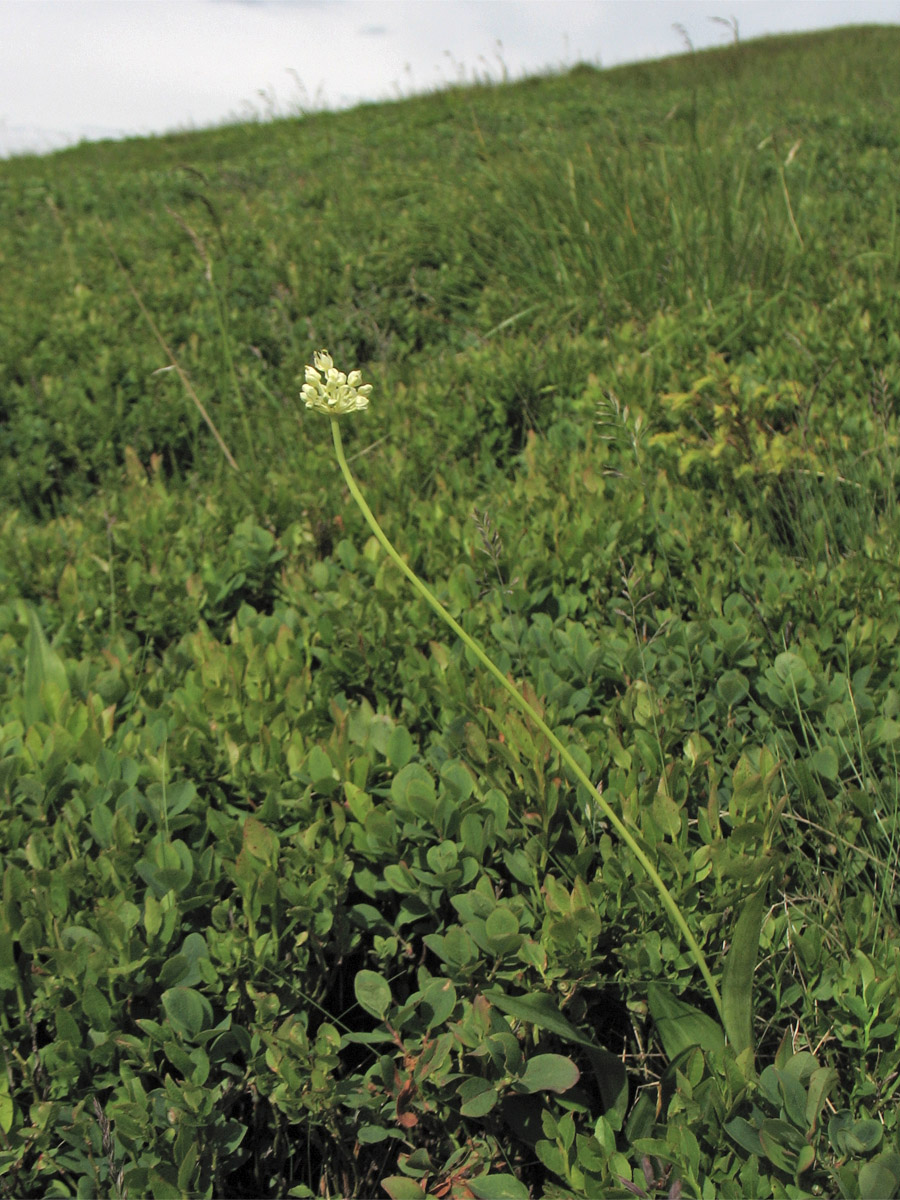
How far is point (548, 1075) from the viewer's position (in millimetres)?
1430

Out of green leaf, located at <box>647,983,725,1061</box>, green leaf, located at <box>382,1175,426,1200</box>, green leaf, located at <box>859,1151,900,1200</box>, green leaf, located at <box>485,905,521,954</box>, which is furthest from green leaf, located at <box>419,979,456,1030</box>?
green leaf, located at <box>859,1151,900,1200</box>

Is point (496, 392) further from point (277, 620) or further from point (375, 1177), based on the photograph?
point (375, 1177)

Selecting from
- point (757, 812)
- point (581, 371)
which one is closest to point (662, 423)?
point (581, 371)

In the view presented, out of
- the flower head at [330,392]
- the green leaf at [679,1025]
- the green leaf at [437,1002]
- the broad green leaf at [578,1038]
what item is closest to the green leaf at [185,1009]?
the green leaf at [437,1002]

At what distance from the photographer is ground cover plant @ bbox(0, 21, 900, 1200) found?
1455 millimetres

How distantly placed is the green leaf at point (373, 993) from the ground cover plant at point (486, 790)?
0.01 meters

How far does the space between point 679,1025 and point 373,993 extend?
0.52 m

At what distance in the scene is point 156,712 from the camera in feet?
6.95

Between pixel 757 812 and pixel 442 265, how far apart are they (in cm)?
433

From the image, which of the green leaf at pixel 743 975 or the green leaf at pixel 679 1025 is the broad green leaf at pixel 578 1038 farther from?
the green leaf at pixel 743 975

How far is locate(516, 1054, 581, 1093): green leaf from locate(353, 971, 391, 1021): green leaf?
253 millimetres

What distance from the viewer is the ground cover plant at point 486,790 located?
1455mm

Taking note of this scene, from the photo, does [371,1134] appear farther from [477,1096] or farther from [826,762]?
[826,762]

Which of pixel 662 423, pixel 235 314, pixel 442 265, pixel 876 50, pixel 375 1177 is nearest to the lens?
pixel 375 1177
